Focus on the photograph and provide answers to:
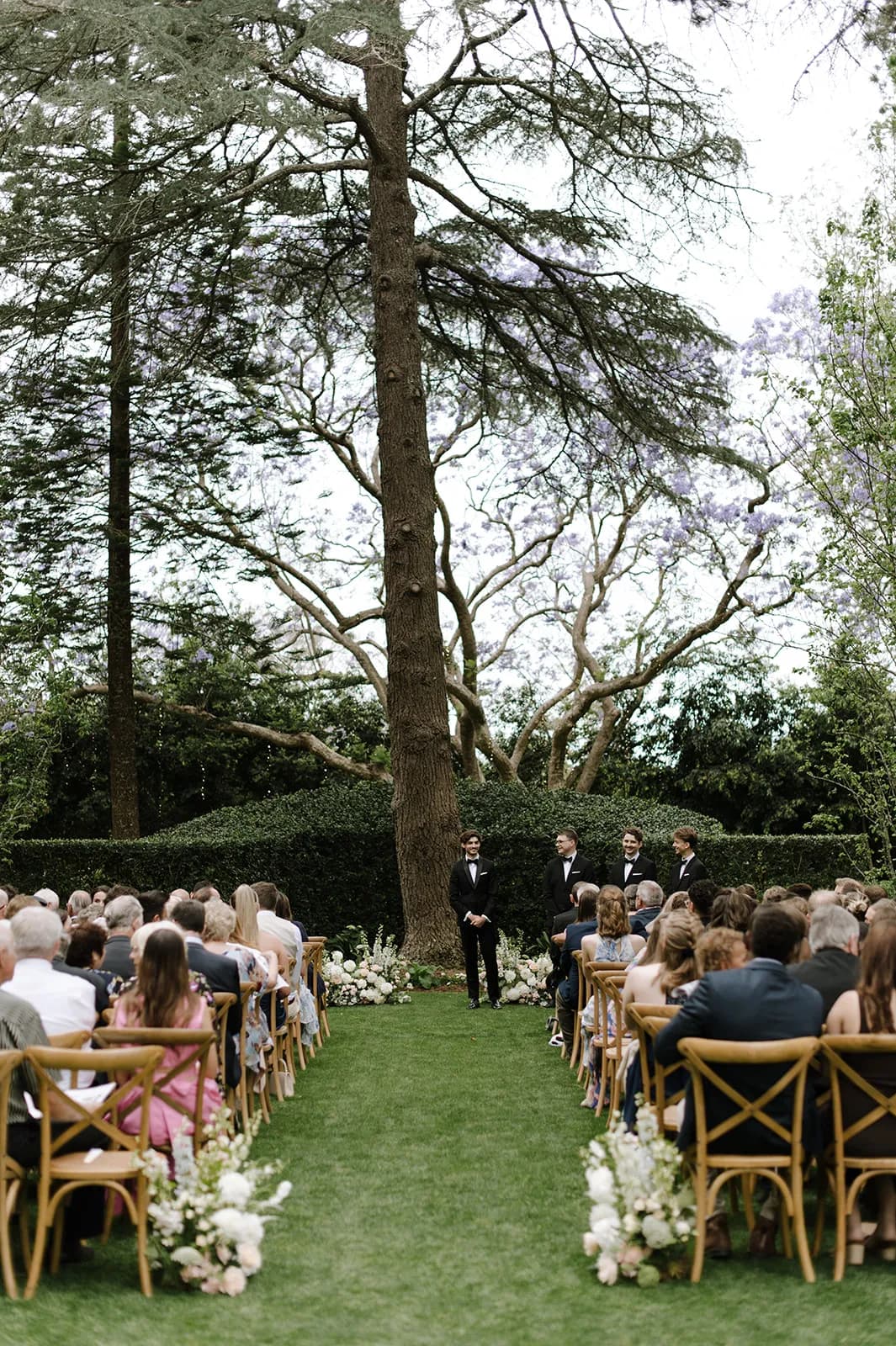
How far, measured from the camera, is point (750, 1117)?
187 inches

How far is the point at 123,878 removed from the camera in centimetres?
1558

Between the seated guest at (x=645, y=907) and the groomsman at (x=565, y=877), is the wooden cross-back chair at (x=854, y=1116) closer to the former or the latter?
the seated guest at (x=645, y=907)

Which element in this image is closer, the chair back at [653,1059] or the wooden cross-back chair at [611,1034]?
the chair back at [653,1059]

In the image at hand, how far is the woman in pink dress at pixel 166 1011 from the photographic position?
5.12 meters

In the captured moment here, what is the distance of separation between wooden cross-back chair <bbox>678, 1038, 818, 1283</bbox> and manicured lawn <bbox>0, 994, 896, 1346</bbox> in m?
0.23

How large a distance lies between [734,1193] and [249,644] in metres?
16.5

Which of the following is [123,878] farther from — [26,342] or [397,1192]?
[397,1192]

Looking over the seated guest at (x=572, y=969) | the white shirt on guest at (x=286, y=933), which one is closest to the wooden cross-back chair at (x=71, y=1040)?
the white shirt on guest at (x=286, y=933)

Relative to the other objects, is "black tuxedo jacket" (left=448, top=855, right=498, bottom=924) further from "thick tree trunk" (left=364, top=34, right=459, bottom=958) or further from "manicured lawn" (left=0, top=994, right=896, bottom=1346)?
"manicured lawn" (left=0, top=994, right=896, bottom=1346)

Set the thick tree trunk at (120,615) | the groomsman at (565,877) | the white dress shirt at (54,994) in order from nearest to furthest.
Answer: the white dress shirt at (54,994) < the groomsman at (565,877) < the thick tree trunk at (120,615)

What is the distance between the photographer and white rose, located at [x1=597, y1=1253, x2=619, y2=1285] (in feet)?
15.2

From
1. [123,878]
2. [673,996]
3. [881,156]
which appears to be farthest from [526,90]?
[673,996]

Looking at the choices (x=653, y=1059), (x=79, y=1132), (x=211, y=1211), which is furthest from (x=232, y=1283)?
(x=653, y=1059)

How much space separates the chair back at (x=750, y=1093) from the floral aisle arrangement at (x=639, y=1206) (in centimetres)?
17
